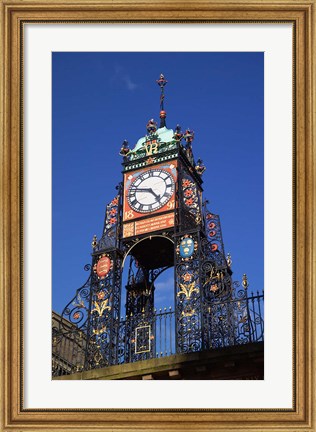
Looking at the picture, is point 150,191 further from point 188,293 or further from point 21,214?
point 21,214

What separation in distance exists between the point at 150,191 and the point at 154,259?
2160 mm

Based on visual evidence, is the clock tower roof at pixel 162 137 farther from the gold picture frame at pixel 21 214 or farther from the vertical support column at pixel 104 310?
the gold picture frame at pixel 21 214

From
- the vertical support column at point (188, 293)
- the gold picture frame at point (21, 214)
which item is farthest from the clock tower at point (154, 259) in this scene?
the gold picture frame at point (21, 214)

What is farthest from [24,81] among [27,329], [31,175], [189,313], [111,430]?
[189,313]

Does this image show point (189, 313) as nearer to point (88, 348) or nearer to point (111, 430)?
point (88, 348)

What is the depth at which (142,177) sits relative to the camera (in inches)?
963

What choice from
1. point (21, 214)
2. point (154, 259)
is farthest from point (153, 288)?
point (21, 214)

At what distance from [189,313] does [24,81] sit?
9623mm

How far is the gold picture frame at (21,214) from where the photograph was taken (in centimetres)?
1312

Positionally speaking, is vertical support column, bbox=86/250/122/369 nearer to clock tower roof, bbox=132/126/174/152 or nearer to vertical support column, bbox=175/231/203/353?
vertical support column, bbox=175/231/203/353

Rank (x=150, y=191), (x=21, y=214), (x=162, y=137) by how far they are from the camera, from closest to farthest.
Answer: (x=21, y=214) → (x=150, y=191) → (x=162, y=137)

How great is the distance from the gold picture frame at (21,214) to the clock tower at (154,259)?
26.4ft

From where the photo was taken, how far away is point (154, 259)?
2550 centimetres

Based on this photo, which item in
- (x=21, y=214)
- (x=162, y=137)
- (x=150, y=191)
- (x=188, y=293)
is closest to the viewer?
(x=21, y=214)
